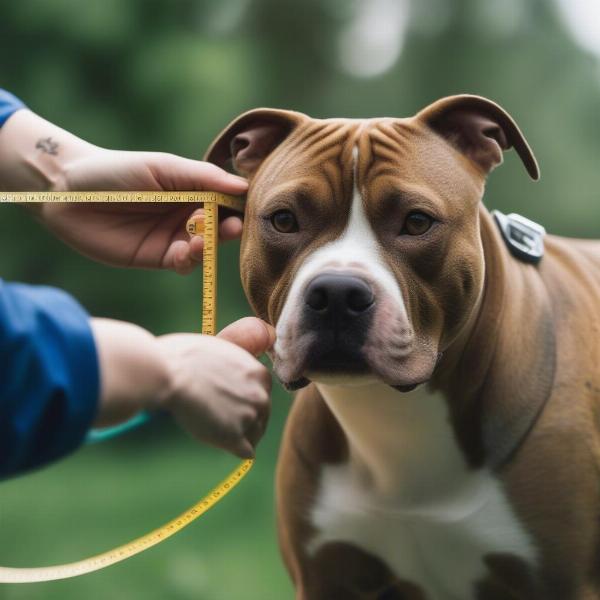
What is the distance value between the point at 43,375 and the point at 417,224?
1.12 meters

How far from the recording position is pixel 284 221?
8.43 ft

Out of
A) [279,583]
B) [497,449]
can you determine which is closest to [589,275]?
[497,449]

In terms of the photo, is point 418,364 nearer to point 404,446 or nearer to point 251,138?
point 404,446

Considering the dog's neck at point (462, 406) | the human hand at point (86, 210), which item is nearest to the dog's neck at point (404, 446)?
the dog's neck at point (462, 406)

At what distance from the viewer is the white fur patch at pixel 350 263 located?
7.72ft

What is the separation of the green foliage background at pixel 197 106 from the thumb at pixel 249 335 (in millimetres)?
2982

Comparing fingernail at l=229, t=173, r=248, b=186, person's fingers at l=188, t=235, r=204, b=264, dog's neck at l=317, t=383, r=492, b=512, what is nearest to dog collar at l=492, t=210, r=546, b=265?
dog's neck at l=317, t=383, r=492, b=512

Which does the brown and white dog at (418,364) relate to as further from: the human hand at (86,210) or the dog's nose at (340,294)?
the human hand at (86,210)

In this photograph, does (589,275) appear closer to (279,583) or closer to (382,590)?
(382,590)

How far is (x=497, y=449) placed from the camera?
2.71m

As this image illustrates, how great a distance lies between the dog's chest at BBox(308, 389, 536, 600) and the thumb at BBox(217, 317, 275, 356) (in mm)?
478

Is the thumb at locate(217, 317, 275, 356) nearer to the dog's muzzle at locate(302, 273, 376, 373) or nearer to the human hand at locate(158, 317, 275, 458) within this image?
the dog's muzzle at locate(302, 273, 376, 373)

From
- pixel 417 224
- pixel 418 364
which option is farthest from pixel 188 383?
pixel 417 224

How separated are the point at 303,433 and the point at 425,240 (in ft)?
2.52
